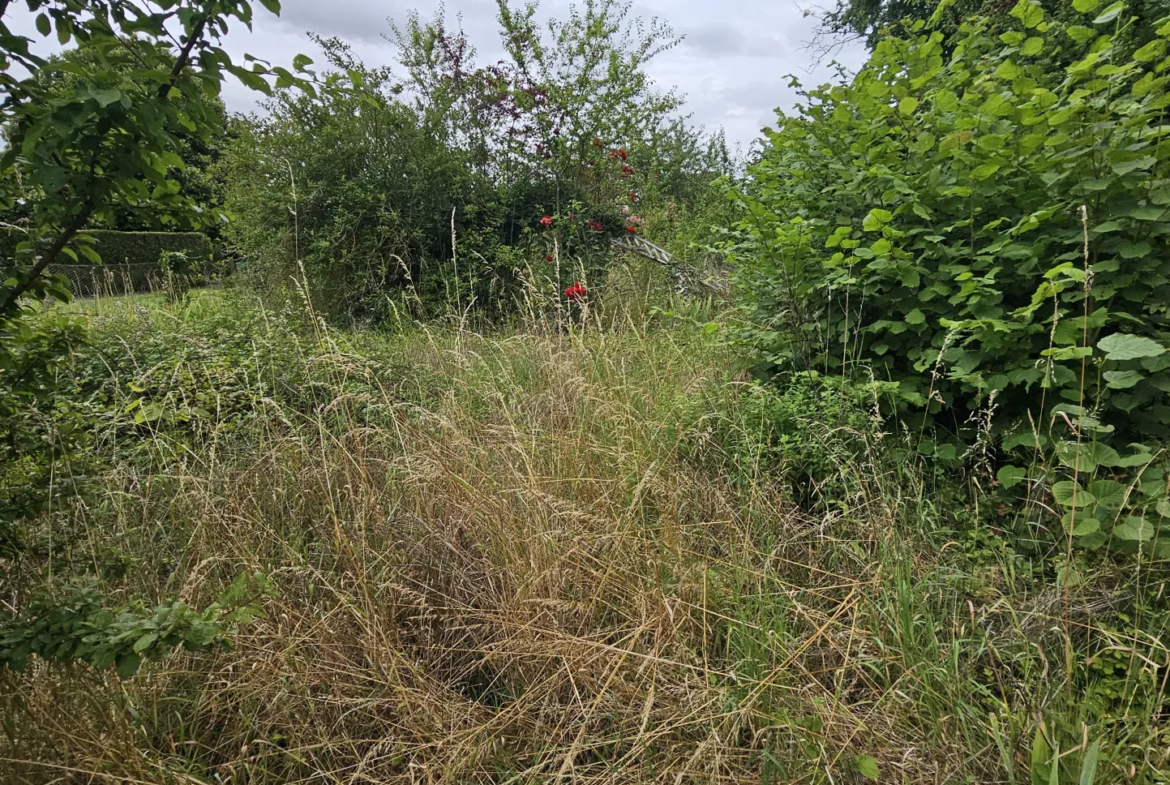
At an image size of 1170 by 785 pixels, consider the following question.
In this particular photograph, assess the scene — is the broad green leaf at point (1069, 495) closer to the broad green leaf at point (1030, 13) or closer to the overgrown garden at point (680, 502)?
the overgrown garden at point (680, 502)

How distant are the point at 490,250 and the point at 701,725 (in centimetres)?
530

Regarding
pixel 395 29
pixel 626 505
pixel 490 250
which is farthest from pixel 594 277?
pixel 626 505

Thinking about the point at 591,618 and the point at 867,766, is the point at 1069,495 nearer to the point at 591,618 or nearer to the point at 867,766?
the point at 867,766

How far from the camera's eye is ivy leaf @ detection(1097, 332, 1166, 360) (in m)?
1.54

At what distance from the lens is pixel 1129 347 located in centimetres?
159

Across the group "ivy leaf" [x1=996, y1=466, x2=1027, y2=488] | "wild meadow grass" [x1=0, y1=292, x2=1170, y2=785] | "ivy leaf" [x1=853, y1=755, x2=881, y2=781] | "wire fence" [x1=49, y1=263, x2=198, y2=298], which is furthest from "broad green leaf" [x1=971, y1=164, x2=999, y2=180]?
"wire fence" [x1=49, y1=263, x2=198, y2=298]

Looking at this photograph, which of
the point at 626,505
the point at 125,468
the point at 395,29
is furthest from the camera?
the point at 395,29

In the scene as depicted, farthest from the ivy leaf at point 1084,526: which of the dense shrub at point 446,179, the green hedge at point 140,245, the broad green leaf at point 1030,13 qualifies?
the green hedge at point 140,245

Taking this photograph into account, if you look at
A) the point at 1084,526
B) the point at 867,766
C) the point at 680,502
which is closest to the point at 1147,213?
the point at 1084,526

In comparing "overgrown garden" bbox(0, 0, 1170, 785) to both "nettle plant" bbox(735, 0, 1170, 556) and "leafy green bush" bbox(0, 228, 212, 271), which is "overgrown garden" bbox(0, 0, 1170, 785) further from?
"leafy green bush" bbox(0, 228, 212, 271)

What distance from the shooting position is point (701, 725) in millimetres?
1398

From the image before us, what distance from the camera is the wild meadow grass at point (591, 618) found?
1322mm

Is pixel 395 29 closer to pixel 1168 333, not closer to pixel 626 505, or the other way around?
pixel 626 505

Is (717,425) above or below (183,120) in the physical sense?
below
